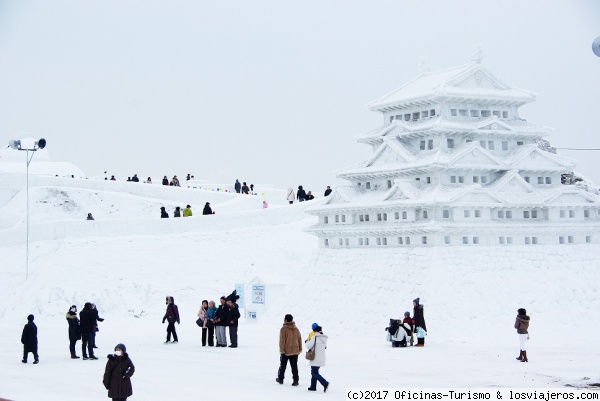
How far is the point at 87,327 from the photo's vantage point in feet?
83.4

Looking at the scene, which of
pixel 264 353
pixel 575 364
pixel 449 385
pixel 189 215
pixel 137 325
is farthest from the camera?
pixel 189 215

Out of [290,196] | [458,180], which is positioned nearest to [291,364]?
[458,180]

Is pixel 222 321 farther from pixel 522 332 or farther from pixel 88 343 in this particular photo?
pixel 522 332

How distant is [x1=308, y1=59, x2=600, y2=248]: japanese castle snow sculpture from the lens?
35125 mm

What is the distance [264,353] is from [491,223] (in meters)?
12.3

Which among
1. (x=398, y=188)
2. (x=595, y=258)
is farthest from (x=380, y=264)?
(x=595, y=258)

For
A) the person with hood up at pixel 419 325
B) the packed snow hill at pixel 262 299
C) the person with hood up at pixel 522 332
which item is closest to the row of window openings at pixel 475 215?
the packed snow hill at pixel 262 299

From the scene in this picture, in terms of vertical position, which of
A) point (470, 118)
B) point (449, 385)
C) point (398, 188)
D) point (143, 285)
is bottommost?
point (449, 385)

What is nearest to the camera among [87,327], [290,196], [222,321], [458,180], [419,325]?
[87,327]

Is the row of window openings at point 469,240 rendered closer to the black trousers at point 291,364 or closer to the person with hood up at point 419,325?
the person with hood up at point 419,325

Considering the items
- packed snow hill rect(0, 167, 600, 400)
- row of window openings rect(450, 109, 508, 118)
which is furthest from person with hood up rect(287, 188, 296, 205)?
row of window openings rect(450, 109, 508, 118)

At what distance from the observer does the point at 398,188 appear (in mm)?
35938

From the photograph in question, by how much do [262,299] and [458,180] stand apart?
914 centimetres

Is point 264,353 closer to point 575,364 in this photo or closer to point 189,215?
point 575,364
